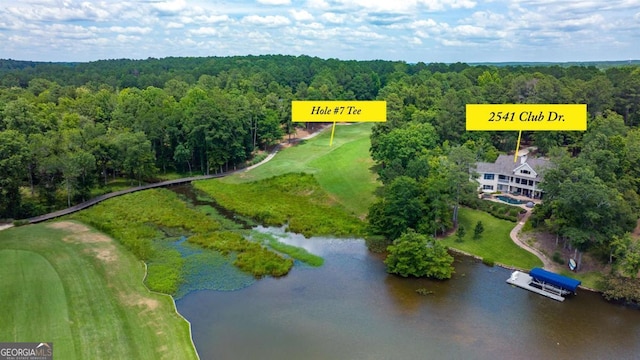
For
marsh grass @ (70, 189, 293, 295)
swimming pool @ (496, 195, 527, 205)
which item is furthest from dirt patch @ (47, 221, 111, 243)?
swimming pool @ (496, 195, 527, 205)

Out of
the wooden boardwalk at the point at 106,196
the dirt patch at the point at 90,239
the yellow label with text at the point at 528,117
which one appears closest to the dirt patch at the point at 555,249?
the yellow label with text at the point at 528,117

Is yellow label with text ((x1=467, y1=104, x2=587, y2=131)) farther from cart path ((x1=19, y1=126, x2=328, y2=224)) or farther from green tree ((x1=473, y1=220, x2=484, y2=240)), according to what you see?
cart path ((x1=19, y1=126, x2=328, y2=224))

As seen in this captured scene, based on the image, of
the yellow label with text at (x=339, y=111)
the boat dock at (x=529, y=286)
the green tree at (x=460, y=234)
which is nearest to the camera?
the boat dock at (x=529, y=286)

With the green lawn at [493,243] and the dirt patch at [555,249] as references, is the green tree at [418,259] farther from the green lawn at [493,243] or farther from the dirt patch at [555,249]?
the dirt patch at [555,249]

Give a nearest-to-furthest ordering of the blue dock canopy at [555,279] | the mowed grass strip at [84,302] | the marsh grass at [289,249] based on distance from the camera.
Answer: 1. the mowed grass strip at [84,302]
2. the blue dock canopy at [555,279]
3. the marsh grass at [289,249]

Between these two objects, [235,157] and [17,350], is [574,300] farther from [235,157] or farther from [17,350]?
[235,157]

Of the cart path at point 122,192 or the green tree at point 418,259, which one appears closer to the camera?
the green tree at point 418,259

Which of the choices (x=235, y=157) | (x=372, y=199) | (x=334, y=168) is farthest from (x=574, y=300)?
(x=235, y=157)
